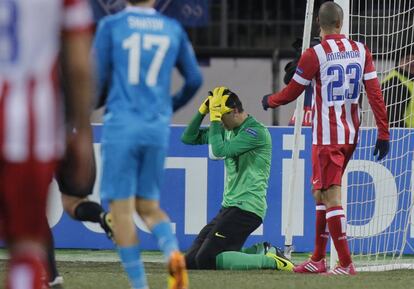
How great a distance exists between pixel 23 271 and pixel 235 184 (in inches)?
223

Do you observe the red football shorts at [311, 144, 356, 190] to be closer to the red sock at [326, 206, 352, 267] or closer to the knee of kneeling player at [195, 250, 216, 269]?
the red sock at [326, 206, 352, 267]

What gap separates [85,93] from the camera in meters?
3.71

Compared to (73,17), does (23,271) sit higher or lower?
lower

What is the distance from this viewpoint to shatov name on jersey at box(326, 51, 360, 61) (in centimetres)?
827

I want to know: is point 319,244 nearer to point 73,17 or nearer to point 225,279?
point 225,279

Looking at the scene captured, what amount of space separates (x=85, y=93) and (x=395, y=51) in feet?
23.0

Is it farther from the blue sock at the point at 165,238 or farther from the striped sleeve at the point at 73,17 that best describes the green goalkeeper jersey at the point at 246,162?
the striped sleeve at the point at 73,17

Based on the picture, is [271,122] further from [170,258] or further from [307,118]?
[170,258]

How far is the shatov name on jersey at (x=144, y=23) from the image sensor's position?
234 inches

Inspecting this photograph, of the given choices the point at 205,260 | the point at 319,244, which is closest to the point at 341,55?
the point at 319,244

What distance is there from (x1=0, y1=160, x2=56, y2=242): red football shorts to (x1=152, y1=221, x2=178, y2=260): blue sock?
7.45 feet

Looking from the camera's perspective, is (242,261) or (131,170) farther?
(242,261)

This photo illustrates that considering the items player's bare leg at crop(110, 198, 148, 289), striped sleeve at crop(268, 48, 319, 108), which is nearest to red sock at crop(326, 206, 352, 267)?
striped sleeve at crop(268, 48, 319, 108)

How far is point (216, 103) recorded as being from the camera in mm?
9094
